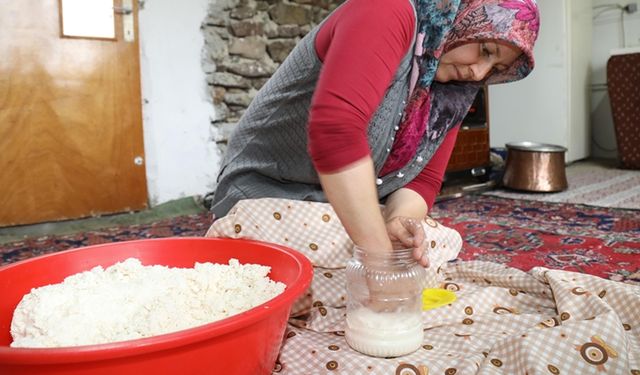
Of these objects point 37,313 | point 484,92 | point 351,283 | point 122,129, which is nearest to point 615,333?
point 351,283

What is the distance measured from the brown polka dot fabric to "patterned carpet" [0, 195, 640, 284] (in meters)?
1.67

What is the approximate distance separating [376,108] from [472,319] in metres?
0.42

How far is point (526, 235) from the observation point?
6.59ft

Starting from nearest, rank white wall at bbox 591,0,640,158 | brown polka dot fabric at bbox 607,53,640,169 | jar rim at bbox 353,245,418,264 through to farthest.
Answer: jar rim at bbox 353,245,418,264 → brown polka dot fabric at bbox 607,53,640,169 → white wall at bbox 591,0,640,158

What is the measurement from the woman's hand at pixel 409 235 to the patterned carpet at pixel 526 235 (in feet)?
2.81

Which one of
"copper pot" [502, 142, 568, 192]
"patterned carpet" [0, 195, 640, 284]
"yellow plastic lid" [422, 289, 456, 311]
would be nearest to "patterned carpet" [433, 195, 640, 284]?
"patterned carpet" [0, 195, 640, 284]

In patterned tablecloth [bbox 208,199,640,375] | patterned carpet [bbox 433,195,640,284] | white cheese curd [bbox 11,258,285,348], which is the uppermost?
white cheese curd [bbox 11,258,285,348]

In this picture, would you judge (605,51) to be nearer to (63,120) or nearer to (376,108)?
(63,120)

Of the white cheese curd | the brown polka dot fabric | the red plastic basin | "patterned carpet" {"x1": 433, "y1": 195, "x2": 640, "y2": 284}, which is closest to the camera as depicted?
the red plastic basin

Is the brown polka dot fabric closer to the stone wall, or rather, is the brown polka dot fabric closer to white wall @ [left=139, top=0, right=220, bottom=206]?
the stone wall

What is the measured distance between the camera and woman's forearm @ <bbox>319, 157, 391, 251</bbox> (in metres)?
0.69

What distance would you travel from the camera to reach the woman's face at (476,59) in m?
0.87

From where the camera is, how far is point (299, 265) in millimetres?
749

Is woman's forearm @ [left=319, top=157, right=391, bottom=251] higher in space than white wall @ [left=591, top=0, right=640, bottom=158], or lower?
lower
